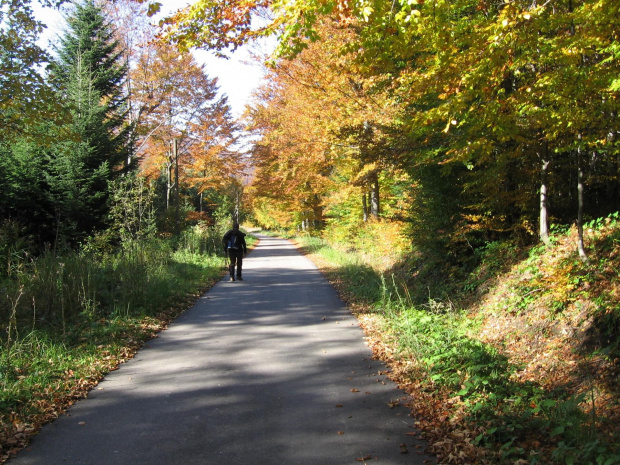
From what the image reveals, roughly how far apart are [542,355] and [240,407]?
12.4 ft

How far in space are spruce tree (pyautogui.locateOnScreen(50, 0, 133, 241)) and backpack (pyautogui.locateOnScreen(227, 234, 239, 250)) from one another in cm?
522

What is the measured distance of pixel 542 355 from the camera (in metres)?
5.75

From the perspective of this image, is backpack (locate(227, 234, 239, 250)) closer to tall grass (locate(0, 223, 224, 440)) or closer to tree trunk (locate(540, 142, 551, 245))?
tall grass (locate(0, 223, 224, 440))

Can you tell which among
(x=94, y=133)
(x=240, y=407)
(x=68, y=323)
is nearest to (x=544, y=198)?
(x=240, y=407)

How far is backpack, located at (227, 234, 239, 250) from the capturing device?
15242 mm

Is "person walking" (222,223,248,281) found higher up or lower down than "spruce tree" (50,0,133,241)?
lower down

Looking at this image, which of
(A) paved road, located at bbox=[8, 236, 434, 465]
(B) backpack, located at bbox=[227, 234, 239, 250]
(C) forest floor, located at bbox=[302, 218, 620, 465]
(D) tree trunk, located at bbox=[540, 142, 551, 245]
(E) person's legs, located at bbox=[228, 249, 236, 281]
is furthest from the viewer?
(B) backpack, located at bbox=[227, 234, 239, 250]

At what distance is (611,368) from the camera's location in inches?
186

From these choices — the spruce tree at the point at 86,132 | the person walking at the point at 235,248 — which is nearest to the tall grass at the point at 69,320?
the person walking at the point at 235,248

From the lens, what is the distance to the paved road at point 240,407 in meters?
3.78

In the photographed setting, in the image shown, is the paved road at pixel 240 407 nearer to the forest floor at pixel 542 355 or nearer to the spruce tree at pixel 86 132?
the forest floor at pixel 542 355

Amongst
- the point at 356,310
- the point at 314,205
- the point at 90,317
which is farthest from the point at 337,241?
the point at 90,317

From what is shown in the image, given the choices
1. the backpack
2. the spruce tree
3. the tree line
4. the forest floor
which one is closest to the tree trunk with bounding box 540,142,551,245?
the forest floor

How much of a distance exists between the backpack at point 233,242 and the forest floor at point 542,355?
23.2 ft
